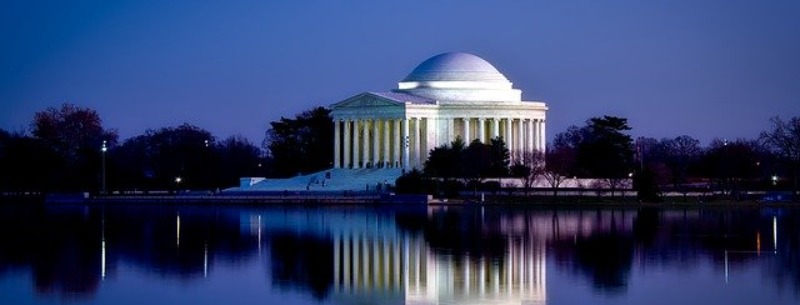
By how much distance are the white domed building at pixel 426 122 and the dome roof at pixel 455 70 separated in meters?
0.26

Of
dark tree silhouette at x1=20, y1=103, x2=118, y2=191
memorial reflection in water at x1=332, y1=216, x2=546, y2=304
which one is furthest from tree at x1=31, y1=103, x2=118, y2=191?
memorial reflection in water at x1=332, y1=216, x2=546, y2=304

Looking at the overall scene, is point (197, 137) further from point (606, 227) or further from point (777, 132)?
point (606, 227)

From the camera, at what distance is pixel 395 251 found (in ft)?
175

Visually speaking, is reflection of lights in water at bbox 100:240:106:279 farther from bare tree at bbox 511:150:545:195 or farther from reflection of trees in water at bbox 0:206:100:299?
bare tree at bbox 511:150:545:195

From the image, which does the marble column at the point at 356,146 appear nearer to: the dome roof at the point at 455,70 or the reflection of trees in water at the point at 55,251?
the dome roof at the point at 455,70

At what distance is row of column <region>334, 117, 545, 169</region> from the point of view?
13162 cm

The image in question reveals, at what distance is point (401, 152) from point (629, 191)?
25.7m

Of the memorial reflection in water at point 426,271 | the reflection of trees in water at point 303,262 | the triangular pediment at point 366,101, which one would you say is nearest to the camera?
the memorial reflection in water at point 426,271

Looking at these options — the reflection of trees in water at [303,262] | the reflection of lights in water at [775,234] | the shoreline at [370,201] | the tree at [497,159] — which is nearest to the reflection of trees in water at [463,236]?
the reflection of trees in water at [303,262]

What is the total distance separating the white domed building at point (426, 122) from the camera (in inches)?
5177

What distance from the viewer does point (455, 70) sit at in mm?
138500

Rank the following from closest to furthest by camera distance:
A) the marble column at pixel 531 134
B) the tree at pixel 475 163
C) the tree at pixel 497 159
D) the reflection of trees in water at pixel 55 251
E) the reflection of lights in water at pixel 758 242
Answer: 1. the reflection of trees in water at pixel 55 251
2. the reflection of lights in water at pixel 758 242
3. the tree at pixel 475 163
4. the tree at pixel 497 159
5. the marble column at pixel 531 134

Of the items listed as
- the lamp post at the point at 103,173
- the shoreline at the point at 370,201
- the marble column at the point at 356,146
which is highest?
the marble column at the point at 356,146

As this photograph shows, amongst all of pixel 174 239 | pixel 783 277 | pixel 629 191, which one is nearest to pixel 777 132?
pixel 629 191
